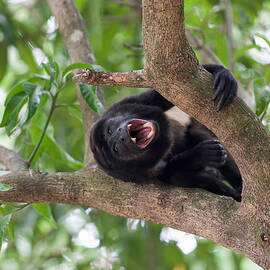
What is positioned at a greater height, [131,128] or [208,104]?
[208,104]

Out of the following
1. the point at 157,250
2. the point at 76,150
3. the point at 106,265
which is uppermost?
the point at 76,150

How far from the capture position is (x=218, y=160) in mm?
2693

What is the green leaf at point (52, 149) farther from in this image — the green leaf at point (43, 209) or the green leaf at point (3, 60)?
the green leaf at point (3, 60)

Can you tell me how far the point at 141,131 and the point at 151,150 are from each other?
30 cm

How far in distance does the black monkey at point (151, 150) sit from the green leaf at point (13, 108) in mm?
463

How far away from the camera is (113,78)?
1.92 meters

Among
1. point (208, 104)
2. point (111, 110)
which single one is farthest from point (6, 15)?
point (208, 104)

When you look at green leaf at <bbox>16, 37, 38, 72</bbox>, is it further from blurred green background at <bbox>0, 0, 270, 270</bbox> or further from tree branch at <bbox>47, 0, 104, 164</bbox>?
tree branch at <bbox>47, 0, 104, 164</bbox>

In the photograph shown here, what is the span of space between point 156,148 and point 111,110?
392mm

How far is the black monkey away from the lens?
8.50 feet

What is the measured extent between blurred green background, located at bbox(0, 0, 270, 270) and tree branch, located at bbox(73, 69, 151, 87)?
1.27 metres

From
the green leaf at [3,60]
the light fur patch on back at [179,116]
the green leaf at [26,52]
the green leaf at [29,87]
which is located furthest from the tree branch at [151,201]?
the green leaf at [26,52]

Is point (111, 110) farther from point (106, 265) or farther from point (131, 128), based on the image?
point (106, 265)

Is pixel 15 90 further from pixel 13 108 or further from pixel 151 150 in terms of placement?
pixel 151 150
